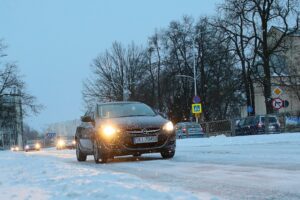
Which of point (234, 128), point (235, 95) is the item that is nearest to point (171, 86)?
point (235, 95)

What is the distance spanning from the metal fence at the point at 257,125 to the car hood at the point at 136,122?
1799cm

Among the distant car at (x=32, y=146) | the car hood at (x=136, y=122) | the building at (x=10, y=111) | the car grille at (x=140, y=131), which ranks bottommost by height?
the distant car at (x=32, y=146)

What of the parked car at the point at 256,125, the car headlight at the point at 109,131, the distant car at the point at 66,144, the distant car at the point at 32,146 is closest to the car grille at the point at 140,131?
the car headlight at the point at 109,131

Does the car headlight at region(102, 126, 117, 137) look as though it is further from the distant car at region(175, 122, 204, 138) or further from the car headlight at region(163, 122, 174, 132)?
the distant car at region(175, 122, 204, 138)

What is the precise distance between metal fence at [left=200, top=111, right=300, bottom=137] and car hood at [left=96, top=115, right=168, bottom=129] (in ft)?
59.0

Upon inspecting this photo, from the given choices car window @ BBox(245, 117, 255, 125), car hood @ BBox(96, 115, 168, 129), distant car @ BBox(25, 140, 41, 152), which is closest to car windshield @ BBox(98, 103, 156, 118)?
car hood @ BBox(96, 115, 168, 129)

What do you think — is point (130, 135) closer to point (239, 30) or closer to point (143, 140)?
point (143, 140)

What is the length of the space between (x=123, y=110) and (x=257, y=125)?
20.4 meters

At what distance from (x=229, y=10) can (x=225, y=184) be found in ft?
131

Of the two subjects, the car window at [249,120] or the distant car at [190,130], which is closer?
the car window at [249,120]

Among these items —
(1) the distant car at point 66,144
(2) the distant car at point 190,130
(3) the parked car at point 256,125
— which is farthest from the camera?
(1) the distant car at point 66,144

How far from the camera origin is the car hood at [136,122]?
12.0 meters

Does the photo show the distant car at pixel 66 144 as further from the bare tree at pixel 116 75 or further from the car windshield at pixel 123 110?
the car windshield at pixel 123 110

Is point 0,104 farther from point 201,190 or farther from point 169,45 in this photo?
point 201,190
